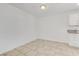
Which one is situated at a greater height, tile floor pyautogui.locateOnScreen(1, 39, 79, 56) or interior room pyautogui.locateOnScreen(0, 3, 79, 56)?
→ interior room pyautogui.locateOnScreen(0, 3, 79, 56)

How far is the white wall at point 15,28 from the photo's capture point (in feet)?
3.00

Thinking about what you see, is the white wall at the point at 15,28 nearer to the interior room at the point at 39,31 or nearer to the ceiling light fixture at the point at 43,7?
the interior room at the point at 39,31

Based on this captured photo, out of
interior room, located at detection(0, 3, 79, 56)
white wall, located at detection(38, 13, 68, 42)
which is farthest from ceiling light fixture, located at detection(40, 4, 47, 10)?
white wall, located at detection(38, 13, 68, 42)

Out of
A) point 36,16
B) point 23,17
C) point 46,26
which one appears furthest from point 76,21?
point 23,17

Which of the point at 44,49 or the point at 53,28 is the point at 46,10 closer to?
the point at 53,28

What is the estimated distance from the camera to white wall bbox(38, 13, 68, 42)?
3.18 feet

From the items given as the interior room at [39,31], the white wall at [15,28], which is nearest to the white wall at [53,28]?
the interior room at [39,31]

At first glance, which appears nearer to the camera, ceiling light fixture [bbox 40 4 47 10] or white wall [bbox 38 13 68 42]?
ceiling light fixture [bbox 40 4 47 10]

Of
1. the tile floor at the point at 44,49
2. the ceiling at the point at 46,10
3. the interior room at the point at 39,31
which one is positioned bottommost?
the tile floor at the point at 44,49

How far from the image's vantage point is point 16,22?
99 centimetres

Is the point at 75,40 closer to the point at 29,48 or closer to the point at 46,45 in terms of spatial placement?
the point at 46,45

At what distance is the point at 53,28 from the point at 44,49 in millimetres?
250

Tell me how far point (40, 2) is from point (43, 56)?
1.66 ft

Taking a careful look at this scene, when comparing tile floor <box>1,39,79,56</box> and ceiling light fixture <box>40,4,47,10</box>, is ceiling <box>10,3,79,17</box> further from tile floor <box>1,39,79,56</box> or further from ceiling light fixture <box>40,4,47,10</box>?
tile floor <box>1,39,79,56</box>
